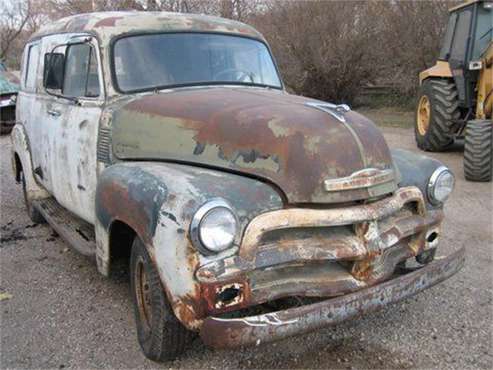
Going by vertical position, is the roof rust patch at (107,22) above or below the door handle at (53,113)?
above

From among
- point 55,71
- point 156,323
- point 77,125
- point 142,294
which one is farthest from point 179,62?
point 156,323

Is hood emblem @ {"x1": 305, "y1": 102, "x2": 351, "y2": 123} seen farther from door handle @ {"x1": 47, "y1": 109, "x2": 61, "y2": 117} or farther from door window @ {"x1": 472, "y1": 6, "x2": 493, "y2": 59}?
door window @ {"x1": 472, "y1": 6, "x2": 493, "y2": 59}

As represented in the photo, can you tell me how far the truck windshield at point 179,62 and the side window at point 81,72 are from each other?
0.79 ft

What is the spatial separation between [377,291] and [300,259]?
0.50 metres

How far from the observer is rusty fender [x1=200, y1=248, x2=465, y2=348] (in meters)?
2.69

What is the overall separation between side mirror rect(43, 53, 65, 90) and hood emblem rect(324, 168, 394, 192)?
288 centimetres

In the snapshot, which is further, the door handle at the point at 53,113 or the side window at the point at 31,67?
the side window at the point at 31,67

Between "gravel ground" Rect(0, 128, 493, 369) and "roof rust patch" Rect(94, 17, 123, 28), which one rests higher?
"roof rust patch" Rect(94, 17, 123, 28)

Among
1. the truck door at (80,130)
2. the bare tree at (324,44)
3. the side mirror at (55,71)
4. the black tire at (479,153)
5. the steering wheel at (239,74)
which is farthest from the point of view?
the bare tree at (324,44)

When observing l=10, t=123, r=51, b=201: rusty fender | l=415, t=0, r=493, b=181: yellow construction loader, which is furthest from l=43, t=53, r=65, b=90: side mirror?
l=415, t=0, r=493, b=181: yellow construction loader

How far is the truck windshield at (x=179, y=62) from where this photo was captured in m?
4.21

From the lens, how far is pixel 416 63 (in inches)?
629

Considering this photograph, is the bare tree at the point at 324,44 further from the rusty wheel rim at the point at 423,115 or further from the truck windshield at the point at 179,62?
the truck windshield at the point at 179,62

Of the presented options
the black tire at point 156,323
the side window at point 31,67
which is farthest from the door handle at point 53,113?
the black tire at point 156,323
